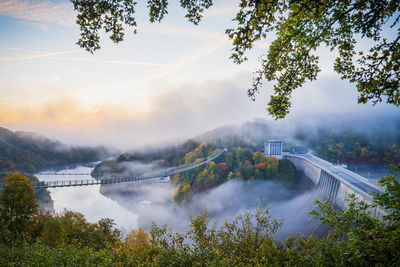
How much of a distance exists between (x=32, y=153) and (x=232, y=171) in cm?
8950

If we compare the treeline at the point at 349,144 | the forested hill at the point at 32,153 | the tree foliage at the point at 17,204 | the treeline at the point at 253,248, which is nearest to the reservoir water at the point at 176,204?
the forested hill at the point at 32,153

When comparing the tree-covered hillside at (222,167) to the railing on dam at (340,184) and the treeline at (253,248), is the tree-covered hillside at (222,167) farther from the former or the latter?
the treeline at (253,248)

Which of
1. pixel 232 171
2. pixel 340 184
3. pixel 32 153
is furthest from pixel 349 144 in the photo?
A: pixel 32 153

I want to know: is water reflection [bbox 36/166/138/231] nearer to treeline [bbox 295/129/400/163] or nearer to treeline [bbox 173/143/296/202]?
treeline [bbox 173/143/296/202]

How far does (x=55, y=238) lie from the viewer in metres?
14.4

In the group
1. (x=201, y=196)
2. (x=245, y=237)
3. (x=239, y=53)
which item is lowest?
(x=201, y=196)

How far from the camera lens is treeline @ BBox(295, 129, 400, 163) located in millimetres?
73688

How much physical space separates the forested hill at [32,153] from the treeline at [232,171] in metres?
58.1

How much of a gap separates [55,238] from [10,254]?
9871 mm

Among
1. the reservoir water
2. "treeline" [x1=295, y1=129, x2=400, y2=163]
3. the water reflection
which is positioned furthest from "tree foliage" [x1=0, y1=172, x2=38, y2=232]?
"treeline" [x1=295, y1=129, x2=400, y2=163]

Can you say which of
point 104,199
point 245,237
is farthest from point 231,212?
point 245,237

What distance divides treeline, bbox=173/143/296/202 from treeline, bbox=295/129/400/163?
1968 cm

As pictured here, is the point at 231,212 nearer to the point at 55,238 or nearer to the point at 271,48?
the point at 55,238

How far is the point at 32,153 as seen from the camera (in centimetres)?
9900
